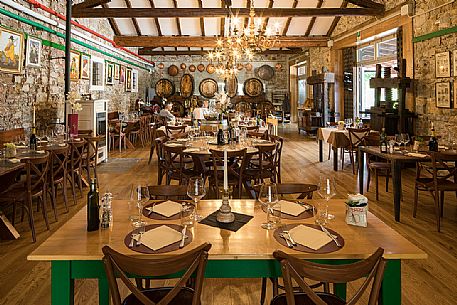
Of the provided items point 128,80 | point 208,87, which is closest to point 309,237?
point 128,80

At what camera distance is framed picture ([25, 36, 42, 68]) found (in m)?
6.75

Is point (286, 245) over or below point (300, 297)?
over

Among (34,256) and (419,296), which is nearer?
(34,256)

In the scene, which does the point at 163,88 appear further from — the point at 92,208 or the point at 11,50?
the point at 92,208

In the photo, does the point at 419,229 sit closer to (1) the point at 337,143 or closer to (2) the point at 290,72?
(1) the point at 337,143

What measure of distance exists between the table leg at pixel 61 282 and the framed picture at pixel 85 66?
338 inches

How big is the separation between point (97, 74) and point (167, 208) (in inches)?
374

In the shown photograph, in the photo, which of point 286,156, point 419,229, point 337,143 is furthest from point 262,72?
point 419,229

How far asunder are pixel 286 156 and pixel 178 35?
7208mm

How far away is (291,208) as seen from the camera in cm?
242

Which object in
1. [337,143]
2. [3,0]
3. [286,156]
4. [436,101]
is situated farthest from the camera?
[286,156]

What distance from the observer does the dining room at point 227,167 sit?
1.76m

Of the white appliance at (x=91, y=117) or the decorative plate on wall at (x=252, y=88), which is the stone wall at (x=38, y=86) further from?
the decorative plate on wall at (x=252, y=88)

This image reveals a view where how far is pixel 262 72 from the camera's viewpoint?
19344 millimetres
